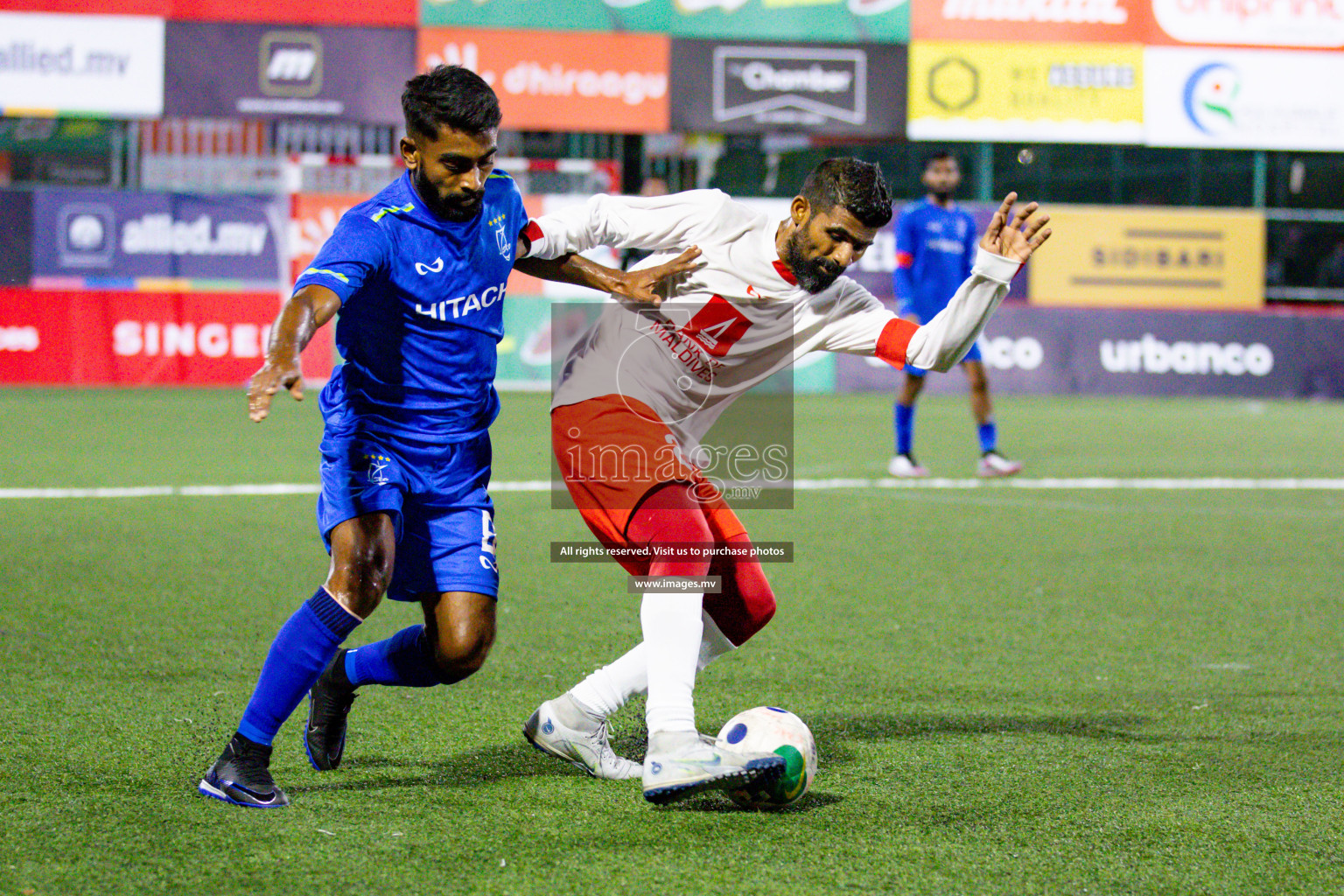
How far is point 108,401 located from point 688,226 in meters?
12.8

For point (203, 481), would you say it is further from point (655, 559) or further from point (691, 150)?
point (691, 150)

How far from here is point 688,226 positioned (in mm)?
4203

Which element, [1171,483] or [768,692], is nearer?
[768,692]

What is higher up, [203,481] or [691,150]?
[691,150]

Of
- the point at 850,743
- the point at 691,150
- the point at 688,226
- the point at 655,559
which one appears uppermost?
the point at 691,150

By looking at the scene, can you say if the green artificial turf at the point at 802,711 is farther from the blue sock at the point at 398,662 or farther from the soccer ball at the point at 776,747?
the blue sock at the point at 398,662

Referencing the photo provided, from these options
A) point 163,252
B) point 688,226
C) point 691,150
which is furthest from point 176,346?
point 688,226

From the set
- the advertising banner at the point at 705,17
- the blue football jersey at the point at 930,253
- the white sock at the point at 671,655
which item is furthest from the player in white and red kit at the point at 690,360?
the advertising banner at the point at 705,17

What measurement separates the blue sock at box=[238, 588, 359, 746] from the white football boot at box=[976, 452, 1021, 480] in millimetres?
7892

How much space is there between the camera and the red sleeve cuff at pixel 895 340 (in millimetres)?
4125

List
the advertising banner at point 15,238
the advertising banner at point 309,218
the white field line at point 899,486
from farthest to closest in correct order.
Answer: the advertising banner at point 309,218, the advertising banner at point 15,238, the white field line at point 899,486

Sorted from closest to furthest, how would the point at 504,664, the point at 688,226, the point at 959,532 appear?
the point at 688,226 → the point at 504,664 → the point at 959,532

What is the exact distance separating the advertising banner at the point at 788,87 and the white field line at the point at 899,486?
28.8 ft

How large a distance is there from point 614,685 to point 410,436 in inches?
34.8
